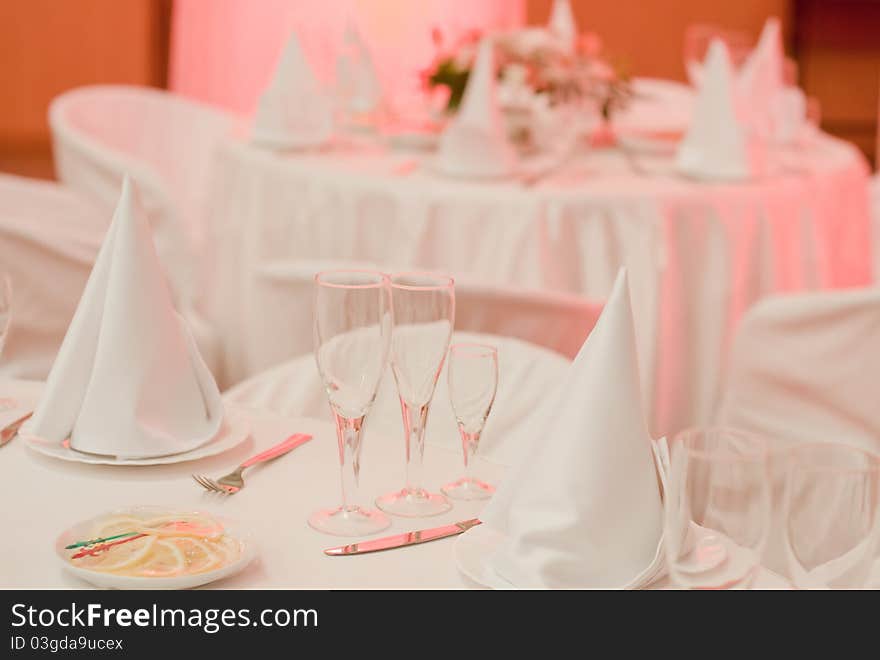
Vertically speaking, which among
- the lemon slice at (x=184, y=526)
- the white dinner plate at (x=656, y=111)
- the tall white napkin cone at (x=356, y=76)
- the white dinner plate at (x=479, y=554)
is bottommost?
the lemon slice at (x=184, y=526)

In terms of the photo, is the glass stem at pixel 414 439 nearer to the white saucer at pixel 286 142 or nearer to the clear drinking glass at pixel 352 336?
the clear drinking glass at pixel 352 336

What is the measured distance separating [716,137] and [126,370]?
225cm

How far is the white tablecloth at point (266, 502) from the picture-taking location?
1040 millimetres

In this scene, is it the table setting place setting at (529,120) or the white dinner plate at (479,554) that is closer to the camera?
the white dinner plate at (479,554)

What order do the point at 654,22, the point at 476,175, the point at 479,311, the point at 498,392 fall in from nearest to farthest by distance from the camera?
the point at 498,392 < the point at 479,311 < the point at 476,175 < the point at 654,22

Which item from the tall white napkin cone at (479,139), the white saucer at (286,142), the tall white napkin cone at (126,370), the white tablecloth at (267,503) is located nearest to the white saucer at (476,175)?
the tall white napkin cone at (479,139)

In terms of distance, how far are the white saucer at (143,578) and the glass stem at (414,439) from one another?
0.19 m

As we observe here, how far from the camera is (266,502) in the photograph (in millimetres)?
1210

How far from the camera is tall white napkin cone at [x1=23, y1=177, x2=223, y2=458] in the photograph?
1280mm

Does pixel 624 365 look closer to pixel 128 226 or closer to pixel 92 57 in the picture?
pixel 128 226

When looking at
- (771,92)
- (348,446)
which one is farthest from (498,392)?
(771,92)

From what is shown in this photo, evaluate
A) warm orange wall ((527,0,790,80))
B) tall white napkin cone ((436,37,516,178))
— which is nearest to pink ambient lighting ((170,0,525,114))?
warm orange wall ((527,0,790,80))

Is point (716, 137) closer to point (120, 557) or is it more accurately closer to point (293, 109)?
point (293, 109)
